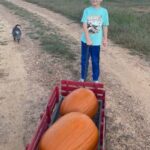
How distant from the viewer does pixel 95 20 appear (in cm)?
691

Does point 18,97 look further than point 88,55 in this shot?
Yes

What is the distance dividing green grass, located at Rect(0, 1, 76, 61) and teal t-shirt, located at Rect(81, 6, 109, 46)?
3386 mm

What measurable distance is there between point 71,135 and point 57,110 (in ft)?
4.75

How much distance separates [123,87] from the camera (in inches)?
→ 327

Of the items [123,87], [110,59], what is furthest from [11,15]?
[123,87]

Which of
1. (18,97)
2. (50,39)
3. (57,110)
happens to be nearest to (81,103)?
(57,110)

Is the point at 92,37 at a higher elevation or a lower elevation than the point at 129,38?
Answer: higher

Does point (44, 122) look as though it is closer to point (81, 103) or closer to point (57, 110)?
point (81, 103)

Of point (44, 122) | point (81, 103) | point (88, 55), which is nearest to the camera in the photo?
point (44, 122)

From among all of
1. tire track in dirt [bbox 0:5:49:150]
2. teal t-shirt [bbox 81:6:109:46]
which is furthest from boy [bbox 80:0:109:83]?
tire track in dirt [bbox 0:5:49:150]

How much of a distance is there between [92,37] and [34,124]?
2.19 metres

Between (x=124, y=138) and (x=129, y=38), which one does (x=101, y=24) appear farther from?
(x=129, y=38)

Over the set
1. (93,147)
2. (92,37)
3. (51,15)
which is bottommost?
(51,15)

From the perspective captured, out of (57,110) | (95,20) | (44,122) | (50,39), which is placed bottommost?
(50,39)
